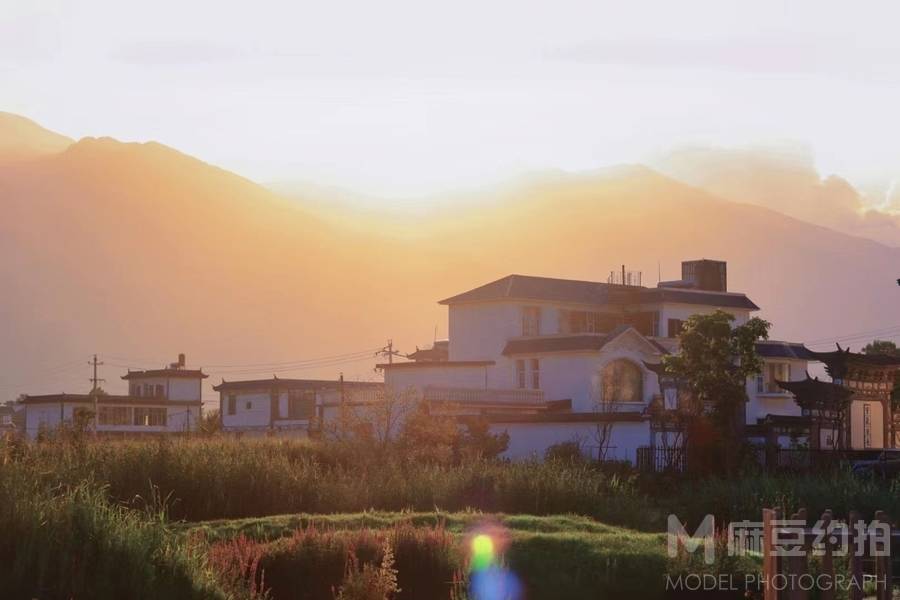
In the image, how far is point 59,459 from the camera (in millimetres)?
29250

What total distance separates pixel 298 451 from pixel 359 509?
8445 millimetres

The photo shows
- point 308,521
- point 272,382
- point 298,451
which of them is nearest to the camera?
point 308,521

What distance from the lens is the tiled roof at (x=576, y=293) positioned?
74562mm

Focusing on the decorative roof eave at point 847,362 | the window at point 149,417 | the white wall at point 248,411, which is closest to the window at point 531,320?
the decorative roof eave at point 847,362

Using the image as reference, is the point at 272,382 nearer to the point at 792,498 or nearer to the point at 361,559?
the point at 792,498

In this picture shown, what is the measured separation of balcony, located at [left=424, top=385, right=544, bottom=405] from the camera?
200 feet

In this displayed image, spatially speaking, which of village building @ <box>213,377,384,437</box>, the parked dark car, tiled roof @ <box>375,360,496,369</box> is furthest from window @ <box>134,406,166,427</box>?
the parked dark car

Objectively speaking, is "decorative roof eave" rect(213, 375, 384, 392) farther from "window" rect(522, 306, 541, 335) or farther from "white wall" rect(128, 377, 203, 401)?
"window" rect(522, 306, 541, 335)

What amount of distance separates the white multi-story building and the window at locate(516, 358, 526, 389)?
0.16 feet

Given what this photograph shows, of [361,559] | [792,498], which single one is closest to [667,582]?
[361,559]

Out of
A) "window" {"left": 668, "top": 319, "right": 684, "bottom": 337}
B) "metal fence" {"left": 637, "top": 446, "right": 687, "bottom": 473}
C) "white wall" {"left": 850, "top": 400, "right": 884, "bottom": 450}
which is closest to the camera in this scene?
"metal fence" {"left": 637, "top": 446, "right": 687, "bottom": 473}

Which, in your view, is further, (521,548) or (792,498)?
(792,498)

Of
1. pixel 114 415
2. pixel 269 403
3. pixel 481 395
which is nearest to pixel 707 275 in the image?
pixel 481 395

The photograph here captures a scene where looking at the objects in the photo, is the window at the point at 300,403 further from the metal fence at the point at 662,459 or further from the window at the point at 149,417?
the metal fence at the point at 662,459
